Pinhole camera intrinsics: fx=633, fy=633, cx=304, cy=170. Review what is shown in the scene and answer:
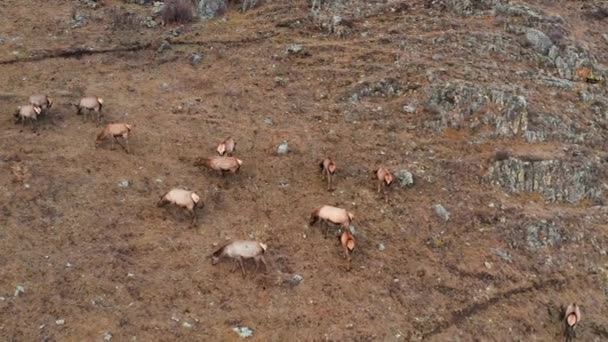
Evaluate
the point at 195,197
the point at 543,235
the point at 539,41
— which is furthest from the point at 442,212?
the point at 539,41

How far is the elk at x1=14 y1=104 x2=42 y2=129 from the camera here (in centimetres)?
1938

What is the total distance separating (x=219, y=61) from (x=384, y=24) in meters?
6.91

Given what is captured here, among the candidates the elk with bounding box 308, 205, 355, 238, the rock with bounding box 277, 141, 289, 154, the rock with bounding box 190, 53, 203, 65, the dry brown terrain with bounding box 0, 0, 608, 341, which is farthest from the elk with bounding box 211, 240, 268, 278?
the rock with bounding box 190, 53, 203, 65

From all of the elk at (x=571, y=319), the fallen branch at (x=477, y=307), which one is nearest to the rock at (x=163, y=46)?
the fallen branch at (x=477, y=307)

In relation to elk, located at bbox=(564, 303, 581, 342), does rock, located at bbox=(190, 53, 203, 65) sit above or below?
above

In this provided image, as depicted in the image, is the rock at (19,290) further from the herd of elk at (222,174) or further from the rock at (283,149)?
the rock at (283,149)

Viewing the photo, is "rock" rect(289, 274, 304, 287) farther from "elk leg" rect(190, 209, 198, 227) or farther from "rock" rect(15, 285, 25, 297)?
"rock" rect(15, 285, 25, 297)

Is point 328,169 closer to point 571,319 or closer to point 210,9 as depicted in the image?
point 571,319

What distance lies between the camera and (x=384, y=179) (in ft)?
59.5

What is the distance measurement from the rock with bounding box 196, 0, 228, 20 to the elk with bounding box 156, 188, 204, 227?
13163mm

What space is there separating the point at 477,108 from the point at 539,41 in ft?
16.3

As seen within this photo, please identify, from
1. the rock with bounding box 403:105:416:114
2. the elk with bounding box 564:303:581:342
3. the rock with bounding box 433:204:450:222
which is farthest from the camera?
the rock with bounding box 403:105:416:114

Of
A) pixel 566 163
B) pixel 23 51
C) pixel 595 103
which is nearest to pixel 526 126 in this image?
pixel 566 163

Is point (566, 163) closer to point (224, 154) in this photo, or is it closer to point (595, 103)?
point (595, 103)
